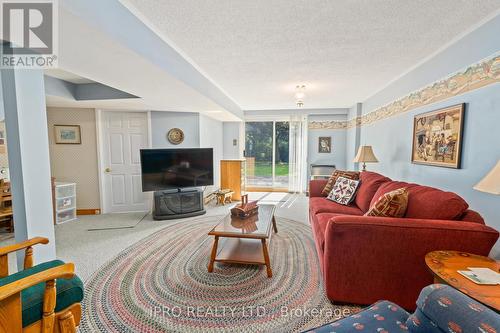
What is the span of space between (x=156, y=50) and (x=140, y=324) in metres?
2.19

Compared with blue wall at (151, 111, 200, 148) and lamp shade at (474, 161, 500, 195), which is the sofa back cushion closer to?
lamp shade at (474, 161, 500, 195)

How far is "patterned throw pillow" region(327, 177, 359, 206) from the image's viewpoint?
2994mm

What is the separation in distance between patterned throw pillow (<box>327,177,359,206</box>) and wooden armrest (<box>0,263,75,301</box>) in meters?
2.88

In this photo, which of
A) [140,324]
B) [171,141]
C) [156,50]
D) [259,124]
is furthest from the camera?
[259,124]

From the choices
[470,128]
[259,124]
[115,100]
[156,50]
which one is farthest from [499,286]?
[259,124]

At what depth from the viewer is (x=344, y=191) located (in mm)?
3096

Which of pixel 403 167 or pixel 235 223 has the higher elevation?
pixel 403 167

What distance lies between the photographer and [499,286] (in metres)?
1.10

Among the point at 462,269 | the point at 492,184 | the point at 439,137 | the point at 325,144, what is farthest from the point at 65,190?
the point at 325,144

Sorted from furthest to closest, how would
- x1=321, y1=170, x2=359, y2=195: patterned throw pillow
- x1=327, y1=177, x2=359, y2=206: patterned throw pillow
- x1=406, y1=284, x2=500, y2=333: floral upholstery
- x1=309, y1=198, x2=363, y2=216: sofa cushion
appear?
x1=321, y1=170, x2=359, y2=195: patterned throw pillow
x1=327, y1=177, x2=359, y2=206: patterned throw pillow
x1=309, y1=198, x2=363, y2=216: sofa cushion
x1=406, y1=284, x2=500, y2=333: floral upholstery

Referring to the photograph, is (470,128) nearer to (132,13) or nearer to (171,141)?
(132,13)

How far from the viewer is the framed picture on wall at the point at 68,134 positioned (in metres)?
3.96

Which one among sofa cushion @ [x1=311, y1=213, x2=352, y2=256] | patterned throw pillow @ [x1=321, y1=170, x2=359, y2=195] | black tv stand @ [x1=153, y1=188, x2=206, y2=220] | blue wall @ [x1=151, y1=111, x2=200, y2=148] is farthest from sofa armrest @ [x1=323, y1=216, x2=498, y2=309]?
blue wall @ [x1=151, y1=111, x2=200, y2=148]
